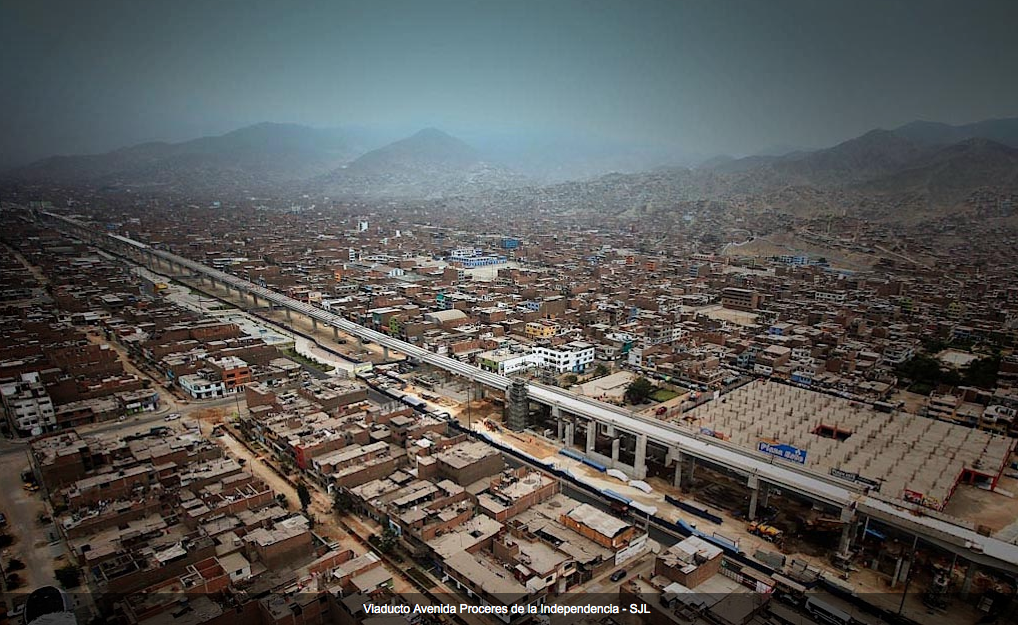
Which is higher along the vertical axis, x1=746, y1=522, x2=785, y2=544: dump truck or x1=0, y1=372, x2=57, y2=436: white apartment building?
x1=0, y1=372, x2=57, y2=436: white apartment building

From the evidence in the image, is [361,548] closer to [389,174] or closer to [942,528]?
[942,528]

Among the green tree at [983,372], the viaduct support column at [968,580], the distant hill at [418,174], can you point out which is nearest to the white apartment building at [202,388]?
the viaduct support column at [968,580]

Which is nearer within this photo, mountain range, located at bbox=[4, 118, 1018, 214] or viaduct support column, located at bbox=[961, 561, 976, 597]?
viaduct support column, located at bbox=[961, 561, 976, 597]

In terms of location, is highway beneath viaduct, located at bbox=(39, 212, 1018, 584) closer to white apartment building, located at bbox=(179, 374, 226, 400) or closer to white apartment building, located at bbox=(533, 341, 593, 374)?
white apartment building, located at bbox=(533, 341, 593, 374)

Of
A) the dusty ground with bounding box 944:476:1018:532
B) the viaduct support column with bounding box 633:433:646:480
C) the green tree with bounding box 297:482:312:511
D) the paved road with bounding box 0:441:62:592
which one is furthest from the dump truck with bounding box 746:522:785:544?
the paved road with bounding box 0:441:62:592

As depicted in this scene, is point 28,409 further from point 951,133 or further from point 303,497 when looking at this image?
point 951,133

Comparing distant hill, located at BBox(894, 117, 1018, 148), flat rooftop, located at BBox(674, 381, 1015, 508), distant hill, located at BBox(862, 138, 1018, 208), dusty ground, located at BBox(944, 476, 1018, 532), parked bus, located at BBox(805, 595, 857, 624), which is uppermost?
distant hill, located at BBox(894, 117, 1018, 148)
